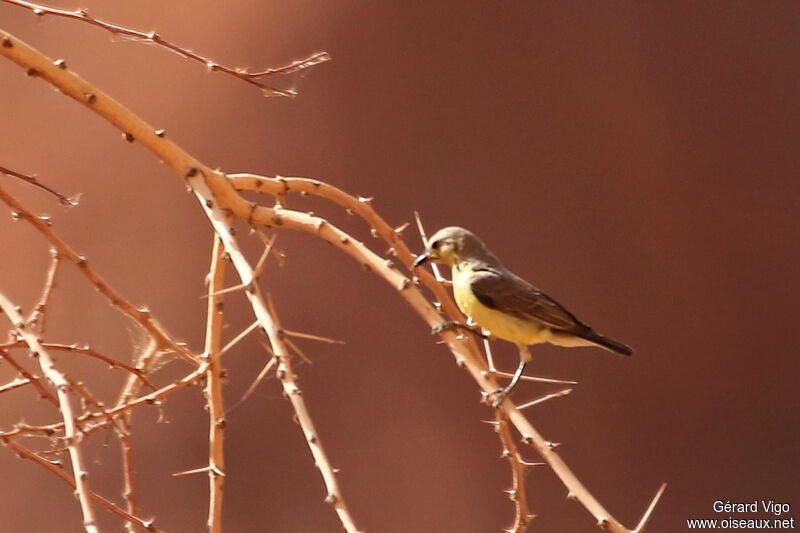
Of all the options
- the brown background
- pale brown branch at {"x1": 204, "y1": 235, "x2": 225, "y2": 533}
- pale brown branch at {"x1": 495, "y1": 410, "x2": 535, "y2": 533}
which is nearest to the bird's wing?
pale brown branch at {"x1": 495, "y1": 410, "x2": 535, "y2": 533}

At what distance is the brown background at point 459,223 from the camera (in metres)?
3.29

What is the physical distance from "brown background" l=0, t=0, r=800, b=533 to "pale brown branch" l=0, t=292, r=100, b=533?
2.00 metres

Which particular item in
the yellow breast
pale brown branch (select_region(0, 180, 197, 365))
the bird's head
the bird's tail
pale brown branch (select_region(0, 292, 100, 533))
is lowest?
pale brown branch (select_region(0, 292, 100, 533))

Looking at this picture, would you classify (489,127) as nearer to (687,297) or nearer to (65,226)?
(687,297)

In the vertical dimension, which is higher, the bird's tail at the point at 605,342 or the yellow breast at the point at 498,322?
the yellow breast at the point at 498,322

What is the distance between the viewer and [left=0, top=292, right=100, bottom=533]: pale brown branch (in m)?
1.01

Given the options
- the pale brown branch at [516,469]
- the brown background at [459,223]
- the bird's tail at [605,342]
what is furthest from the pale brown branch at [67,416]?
the brown background at [459,223]

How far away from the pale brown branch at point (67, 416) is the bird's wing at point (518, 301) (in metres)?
0.94

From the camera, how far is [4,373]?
10.3 feet

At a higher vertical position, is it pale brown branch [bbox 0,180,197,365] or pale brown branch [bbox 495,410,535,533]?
pale brown branch [bbox 0,180,197,365]

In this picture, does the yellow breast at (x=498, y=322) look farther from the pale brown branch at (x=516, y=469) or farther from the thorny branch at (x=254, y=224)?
the pale brown branch at (x=516, y=469)

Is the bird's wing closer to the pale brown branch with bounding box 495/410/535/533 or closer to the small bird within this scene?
the small bird

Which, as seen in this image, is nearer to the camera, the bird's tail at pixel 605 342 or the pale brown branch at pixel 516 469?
the pale brown branch at pixel 516 469

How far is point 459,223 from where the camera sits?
11.4ft
